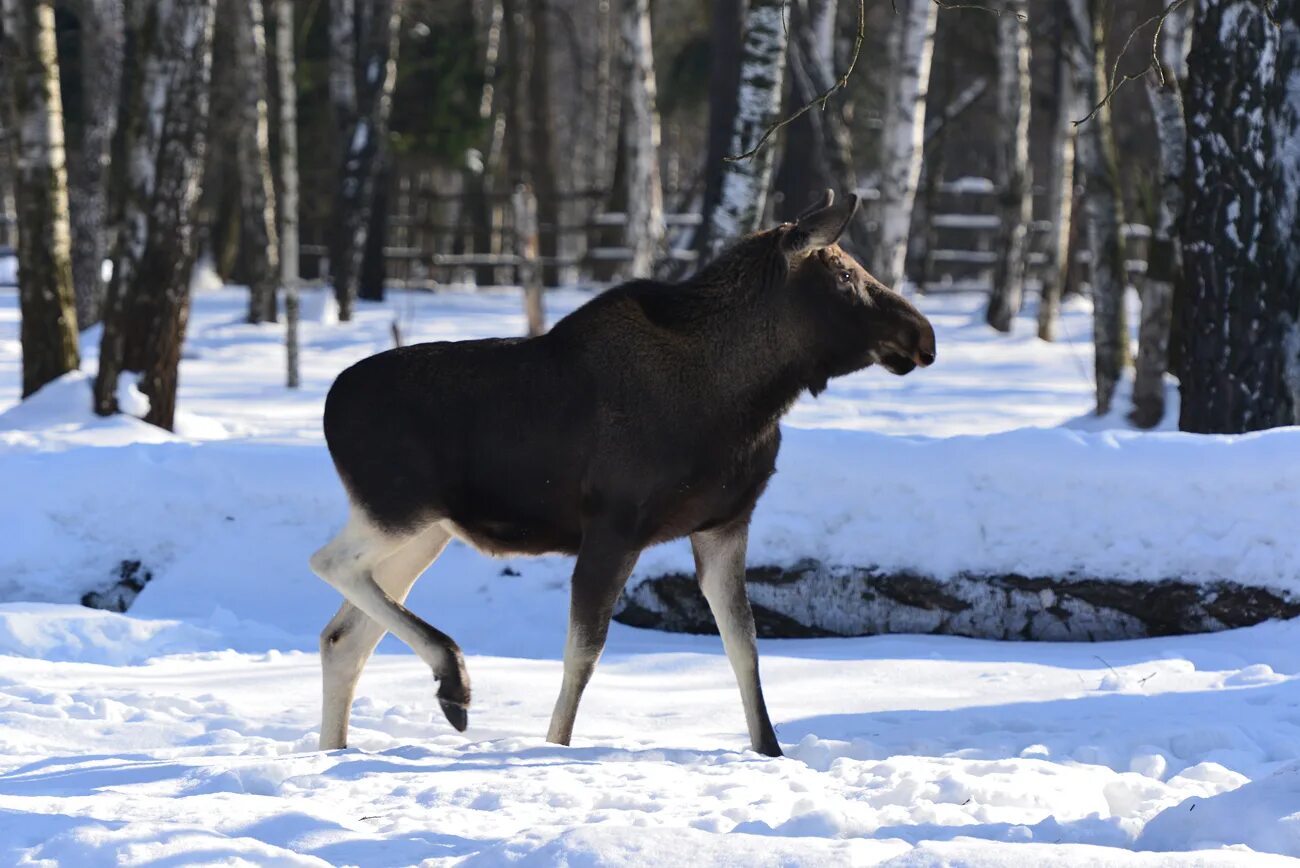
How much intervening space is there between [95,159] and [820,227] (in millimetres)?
15475

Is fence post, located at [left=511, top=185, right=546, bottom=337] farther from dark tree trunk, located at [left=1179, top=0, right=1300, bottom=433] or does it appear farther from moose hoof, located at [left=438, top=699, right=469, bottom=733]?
moose hoof, located at [left=438, top=699, right=469, bottom=733]

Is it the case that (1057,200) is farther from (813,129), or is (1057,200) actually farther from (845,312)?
(845,312)

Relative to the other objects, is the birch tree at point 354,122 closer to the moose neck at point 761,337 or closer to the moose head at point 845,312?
the moose neck at point 761,337

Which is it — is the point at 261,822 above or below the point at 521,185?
below

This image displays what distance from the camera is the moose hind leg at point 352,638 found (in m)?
5.08

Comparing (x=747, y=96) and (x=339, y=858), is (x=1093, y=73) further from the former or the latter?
(x=339, y=858)

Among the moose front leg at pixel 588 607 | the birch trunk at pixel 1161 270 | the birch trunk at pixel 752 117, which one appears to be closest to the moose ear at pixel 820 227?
the moose front leg at pixel 588 607

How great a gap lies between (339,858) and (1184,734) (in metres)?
2.84

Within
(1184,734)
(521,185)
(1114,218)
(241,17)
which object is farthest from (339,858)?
(241,17)

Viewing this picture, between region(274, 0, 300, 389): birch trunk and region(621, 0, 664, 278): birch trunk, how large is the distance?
325 centimetres

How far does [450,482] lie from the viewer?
493 centimetres

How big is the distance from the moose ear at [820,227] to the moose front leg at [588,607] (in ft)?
3.48

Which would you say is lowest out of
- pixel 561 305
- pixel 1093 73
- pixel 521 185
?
pixel 561 305

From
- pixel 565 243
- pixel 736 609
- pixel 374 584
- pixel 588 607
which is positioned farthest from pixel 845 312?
pixel 565 243
